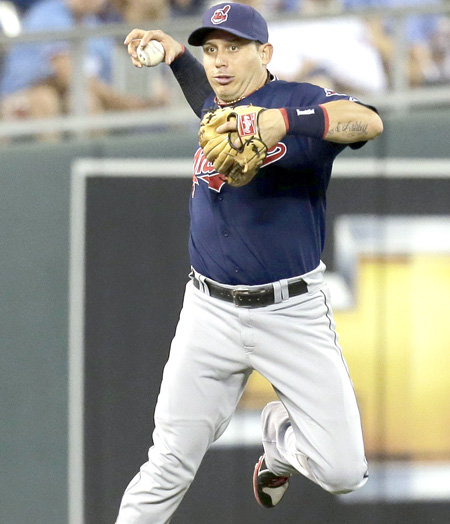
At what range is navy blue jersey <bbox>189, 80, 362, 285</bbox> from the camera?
2.53 metres

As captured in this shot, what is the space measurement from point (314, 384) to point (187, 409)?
35 cm

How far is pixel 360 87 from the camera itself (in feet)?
13.4

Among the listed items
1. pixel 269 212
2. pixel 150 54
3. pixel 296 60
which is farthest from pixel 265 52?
pixel 296 60

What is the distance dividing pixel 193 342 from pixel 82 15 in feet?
7.97

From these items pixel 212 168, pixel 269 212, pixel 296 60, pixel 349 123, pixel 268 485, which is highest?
pixel 296 60

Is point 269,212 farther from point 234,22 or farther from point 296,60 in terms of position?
point 296,60

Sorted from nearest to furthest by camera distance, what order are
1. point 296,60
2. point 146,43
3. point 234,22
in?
point 234,22
point 146,43
point 296,60

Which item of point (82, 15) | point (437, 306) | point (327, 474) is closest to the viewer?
point (327, 474)

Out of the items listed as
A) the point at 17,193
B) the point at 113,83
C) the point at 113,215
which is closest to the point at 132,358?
the point at 113,215

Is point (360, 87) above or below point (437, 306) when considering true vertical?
above

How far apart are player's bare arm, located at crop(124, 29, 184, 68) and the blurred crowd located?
4.20 feet

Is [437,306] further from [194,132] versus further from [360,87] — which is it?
[194,132]

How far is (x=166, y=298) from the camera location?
4.07 meters

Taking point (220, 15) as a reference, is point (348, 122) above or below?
below
